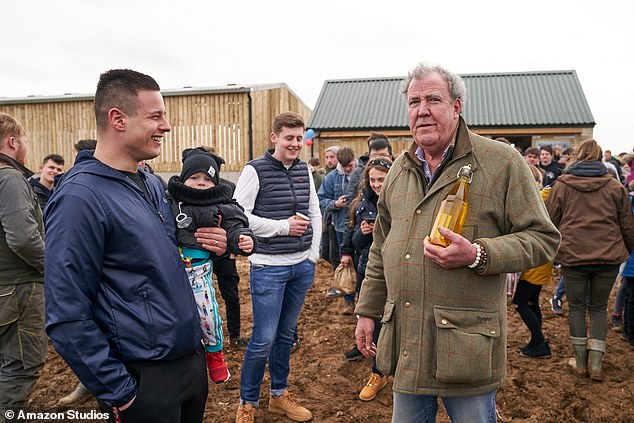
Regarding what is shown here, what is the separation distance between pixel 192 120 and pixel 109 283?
12.0 m

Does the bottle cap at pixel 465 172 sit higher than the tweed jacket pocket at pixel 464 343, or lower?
higher

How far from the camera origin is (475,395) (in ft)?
6.63

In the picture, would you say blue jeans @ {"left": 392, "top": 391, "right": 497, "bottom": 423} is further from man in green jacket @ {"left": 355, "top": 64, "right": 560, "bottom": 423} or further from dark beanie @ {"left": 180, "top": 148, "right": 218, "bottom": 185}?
dark beanie @ {"left": 180, "top": 148, "right": 218, "bottom": 185}

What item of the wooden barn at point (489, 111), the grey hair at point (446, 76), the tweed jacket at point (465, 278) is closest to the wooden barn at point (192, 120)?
the wooden barn at point (489, 111)

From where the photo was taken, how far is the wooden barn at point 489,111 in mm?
13352

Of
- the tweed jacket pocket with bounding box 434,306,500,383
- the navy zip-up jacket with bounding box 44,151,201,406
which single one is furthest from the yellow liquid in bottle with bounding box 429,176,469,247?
the navy zip-up jacket with bounding box 44,151,201,406

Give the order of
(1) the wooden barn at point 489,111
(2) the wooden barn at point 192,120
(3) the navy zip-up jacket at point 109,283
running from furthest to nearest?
(1) the wooden barn at point 489,111
(2) the wooden barn at point 192,120
(3) the navy zip-up jacket at point 109,283

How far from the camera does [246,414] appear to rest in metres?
3.34

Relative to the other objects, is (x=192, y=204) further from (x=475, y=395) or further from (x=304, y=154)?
(x=304, y=154)

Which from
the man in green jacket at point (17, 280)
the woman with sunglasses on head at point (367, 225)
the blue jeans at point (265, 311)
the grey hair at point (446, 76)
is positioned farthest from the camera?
the woman with sunglasses on head at point (367, 225)

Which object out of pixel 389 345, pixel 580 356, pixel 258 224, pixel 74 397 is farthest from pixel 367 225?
pixel 74 397

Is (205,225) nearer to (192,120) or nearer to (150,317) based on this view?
(150,317)

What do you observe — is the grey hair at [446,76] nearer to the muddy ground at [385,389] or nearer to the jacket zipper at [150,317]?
the jacket zipper at [150,317]

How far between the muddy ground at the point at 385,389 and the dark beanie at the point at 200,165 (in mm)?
2061
